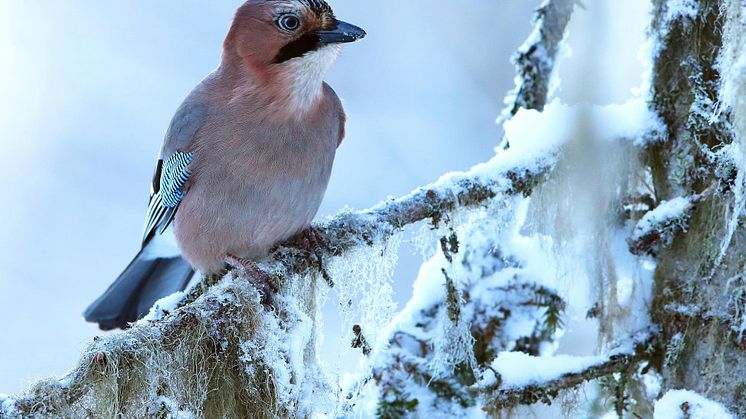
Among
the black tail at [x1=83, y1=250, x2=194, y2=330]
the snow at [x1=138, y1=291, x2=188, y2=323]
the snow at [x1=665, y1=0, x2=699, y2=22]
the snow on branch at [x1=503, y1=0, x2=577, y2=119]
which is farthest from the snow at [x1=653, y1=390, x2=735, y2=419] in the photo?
the black tail at [x1=83, y1=250, x2=194, y2=330]

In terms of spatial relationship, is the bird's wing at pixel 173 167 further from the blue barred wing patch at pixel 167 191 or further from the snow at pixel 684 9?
the snow at pixel 684 9

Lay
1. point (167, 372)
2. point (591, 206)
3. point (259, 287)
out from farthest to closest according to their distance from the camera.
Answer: point (591, 206) → point (259, 287) → point (167, 372)

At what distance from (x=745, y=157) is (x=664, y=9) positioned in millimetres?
683

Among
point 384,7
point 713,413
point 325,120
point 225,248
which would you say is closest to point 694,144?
point 713,413

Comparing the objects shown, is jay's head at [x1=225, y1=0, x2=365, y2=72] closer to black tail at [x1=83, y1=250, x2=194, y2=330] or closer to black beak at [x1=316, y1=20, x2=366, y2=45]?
black beak at [x1=316, y1=20, x2=366, y2=45]

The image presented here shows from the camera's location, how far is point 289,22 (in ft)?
9.01

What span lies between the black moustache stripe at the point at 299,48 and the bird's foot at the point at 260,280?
2.13 ft

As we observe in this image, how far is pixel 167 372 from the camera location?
1.85 m

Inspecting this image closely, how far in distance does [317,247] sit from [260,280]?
32 centimetres

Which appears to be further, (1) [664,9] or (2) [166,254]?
(2) [166,254]

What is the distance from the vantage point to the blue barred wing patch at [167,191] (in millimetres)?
2908

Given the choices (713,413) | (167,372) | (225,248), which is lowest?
(167,372)

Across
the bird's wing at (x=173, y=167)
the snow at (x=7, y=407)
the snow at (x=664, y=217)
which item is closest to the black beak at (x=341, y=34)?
the bird's wing at (x=173, y=167)

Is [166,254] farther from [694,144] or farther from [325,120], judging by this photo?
[694,144]
